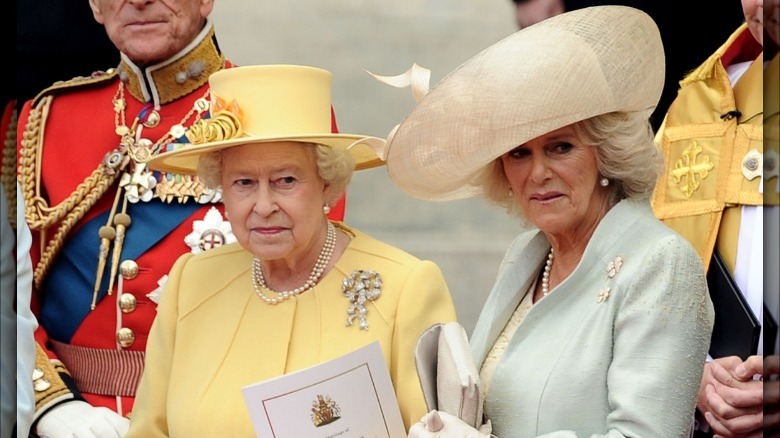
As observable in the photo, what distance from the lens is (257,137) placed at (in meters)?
2.91

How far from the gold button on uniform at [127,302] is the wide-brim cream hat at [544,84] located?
1.17 m

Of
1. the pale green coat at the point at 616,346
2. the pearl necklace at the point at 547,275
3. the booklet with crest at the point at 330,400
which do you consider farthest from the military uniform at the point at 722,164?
the booklet with crest at the point at 330,400

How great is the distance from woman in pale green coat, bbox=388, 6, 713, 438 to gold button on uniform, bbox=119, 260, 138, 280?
41.2 inches

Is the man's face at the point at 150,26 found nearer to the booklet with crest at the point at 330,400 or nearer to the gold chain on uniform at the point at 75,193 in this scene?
the gold chain on uniform at the point at 75,193

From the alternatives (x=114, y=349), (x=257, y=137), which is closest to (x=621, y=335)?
(x=257, y=137)

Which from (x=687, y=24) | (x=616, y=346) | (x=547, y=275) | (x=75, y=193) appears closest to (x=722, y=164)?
(x=547, y=275)

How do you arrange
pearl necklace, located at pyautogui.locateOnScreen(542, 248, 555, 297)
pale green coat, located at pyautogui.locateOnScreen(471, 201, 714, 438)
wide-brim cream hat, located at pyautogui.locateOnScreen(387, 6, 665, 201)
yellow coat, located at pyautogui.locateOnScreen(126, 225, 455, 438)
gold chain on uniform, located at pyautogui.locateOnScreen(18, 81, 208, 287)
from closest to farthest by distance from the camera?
pale green coat, located at pyautogui.locateOnScreen(471, 201, 714, 438), wide-brim cream hat, located at pyautogui.locateOnScreen(387, 6, 665, 201), pearl necklace, located at pyautogui.locateOnScreen(542, 248, 555, 297), yellow coat, located at pyautogui.locateOnScreen(126, 225, 455, 438), gold chain on uniform, located at pyautogui.locateOnScreen(18, 81, 208, 287)

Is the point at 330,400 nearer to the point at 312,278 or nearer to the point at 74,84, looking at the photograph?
the point at 312,278

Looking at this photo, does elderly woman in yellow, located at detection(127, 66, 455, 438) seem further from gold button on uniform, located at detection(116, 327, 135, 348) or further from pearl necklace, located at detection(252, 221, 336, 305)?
gold button on uniform, located at detection(116, 327, 135, 348)

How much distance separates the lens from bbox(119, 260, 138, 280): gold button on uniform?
3.48 m

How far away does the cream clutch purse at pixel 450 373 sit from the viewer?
2.36 metres

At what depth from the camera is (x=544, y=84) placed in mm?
2469

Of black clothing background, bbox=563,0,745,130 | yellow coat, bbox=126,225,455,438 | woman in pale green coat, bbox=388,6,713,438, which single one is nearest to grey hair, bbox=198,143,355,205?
yellow coat, bbox=126,225,455,438

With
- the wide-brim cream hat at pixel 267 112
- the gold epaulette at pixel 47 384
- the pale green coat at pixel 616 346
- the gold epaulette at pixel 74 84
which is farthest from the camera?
the gold epaulette at pixel 74 84
